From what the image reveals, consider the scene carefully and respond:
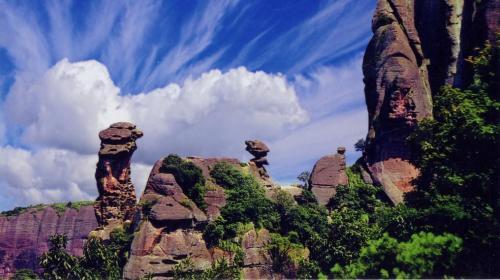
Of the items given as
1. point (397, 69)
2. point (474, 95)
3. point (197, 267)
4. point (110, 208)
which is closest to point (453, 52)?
point (397, 69)

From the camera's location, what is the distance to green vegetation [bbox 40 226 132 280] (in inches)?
1763

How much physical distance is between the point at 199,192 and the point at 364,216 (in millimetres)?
Answer: 18900

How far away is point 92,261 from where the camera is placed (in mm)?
46688

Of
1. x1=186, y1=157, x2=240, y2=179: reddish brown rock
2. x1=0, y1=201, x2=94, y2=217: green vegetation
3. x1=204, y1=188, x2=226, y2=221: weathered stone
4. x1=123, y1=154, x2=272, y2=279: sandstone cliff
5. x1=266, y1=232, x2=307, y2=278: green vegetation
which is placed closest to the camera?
x1=123, y1=154, x2=272, y2=279: sandstone cliff

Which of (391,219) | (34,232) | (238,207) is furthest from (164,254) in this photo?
(34,232)

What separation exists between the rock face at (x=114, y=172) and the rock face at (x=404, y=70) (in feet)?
99.6

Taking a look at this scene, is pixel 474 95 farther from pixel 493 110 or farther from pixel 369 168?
pixel 369 168

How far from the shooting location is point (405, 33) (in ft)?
187

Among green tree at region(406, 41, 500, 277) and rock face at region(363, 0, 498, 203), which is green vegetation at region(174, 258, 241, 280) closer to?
rock face at region(363, 0, 498, 203)

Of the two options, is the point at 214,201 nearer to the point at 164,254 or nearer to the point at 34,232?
the point at 164,254

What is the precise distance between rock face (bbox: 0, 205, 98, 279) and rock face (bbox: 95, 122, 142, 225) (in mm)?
32680

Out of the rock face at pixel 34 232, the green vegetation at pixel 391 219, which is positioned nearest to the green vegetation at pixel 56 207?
the rock face at pixel 34 232

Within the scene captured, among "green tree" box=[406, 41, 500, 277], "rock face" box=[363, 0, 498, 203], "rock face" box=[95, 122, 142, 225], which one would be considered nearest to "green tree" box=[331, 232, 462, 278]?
"green tree" box=[406, 41, 500, 277]

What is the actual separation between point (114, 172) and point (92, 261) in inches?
485
